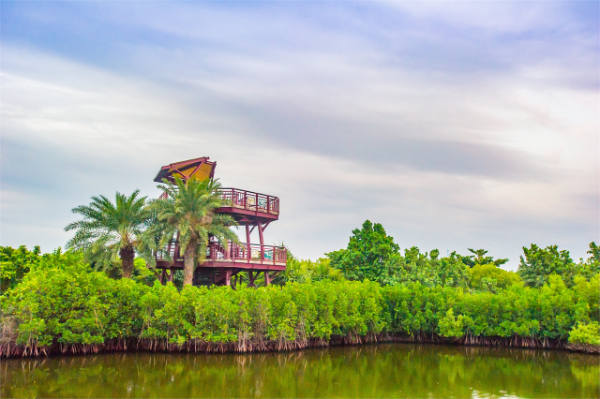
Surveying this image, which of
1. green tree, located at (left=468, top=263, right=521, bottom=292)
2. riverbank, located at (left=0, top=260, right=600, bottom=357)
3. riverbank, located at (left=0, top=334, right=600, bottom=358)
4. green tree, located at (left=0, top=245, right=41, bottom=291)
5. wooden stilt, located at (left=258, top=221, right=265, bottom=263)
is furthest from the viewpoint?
green tree, located at (left=468, top=263, right=521, bottom=292)

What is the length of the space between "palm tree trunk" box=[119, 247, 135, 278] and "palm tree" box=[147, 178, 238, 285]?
5.75 ft

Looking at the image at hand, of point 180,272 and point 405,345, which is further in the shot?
point 180,272

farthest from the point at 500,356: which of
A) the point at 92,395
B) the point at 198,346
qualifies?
the point at 92,395

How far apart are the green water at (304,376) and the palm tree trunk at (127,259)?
5707 millimetres

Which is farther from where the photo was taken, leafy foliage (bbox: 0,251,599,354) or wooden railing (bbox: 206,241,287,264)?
wooden railing (bbox: 206,241,287,264)

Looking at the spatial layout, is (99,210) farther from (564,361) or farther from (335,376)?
(564,361)

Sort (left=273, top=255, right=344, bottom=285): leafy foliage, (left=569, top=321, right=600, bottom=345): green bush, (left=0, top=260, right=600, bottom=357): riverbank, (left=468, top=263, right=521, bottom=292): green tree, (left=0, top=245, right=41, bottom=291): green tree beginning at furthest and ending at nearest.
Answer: (left=468, top=263, right=521, bottom=292): green tree
(left=273, top=255, right=344, bottom=285): leafy foliage
(left=0, top=245, right=41, bottom=291): green tree
(left=569, top=321, right=600, bottom=345): green bush
(left=0, top=260, right=600, bottom=357): riverbank

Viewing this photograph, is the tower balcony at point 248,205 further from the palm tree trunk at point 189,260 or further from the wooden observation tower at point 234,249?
the palm tree trunk at point 189,260

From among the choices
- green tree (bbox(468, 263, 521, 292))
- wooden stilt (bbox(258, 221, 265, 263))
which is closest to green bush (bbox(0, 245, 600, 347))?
wooden stilt (bbox(258, 221, 265, 263))

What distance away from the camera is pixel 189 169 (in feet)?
107

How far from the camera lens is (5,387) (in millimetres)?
16141

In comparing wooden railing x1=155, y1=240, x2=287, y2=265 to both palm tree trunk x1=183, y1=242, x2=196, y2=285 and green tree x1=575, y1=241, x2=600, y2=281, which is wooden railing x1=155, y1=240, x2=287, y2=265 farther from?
green tree x1=575, y1=241, x2=600, y2=281

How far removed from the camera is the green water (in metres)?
16.7

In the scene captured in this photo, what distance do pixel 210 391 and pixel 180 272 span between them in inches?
710
